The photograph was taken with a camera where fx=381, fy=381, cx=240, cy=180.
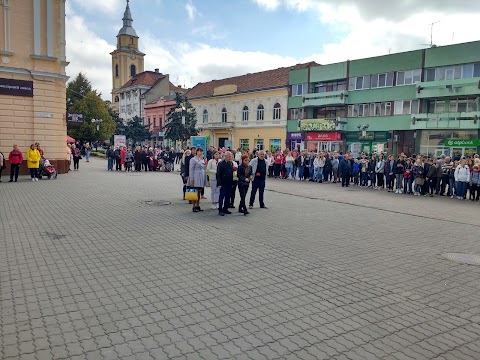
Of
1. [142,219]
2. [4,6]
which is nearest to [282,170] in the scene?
[142,219]

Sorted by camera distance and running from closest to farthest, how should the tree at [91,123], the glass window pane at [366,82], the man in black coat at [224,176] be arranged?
1. the man in black coat at [224,176]
2. the glass window pane at [366,82]
3. the tree at [91,123]

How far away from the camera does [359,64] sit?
142 ft

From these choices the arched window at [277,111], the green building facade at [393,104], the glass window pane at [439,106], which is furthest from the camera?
the arched window at [277,111]

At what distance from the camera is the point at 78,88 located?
68.1 metres

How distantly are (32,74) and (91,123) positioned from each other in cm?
3407

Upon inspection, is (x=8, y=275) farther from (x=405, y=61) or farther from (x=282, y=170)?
(x=405, y=61)

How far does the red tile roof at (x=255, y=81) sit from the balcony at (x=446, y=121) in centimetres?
1636

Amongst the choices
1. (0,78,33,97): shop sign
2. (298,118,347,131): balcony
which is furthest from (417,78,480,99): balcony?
(0,78,33,97): shop sign

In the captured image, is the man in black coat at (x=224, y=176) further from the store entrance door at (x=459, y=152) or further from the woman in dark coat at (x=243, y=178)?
the store entrance door at (x=459, y=152)

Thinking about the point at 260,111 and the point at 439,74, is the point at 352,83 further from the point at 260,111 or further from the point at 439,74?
the point at 260,111

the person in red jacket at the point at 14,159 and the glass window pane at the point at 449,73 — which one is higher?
the glass window pane at the point at 449,73

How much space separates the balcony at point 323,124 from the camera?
44.8 meters

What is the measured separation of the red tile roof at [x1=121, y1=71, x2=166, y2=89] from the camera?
3182 inches

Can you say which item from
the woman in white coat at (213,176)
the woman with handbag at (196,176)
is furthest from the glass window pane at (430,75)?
the woman with handbag at (196,176)
